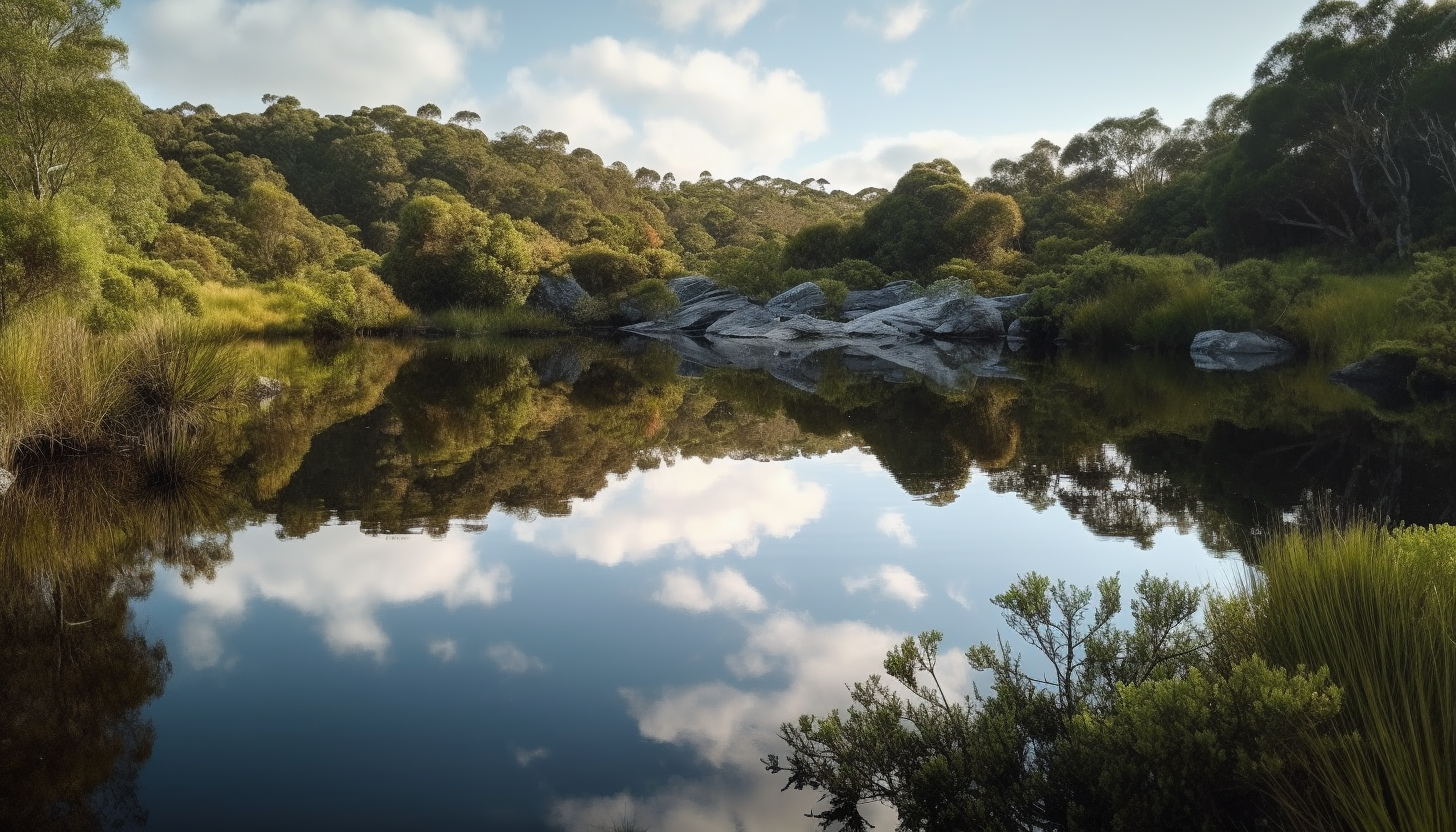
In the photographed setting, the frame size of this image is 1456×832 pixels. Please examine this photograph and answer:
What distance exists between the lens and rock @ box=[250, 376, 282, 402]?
12346 mm

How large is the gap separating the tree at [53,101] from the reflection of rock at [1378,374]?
77.9ft

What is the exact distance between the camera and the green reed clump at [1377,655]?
184cm

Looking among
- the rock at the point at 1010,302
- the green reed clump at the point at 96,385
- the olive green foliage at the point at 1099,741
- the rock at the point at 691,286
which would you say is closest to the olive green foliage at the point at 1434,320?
the olive green foliage at the point at 1099,741

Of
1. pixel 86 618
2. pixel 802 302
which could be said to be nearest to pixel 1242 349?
pixel 802 302

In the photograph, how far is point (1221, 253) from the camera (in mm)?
29484

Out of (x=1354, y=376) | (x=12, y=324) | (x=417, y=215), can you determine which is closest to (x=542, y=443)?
(x=12, y=324)

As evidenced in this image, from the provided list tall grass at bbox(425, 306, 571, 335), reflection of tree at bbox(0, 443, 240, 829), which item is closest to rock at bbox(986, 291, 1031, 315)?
tall grass at bbox(425, 306, 571, 335)

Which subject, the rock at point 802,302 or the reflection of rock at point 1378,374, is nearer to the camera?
the reflection of rock at point 1378,374

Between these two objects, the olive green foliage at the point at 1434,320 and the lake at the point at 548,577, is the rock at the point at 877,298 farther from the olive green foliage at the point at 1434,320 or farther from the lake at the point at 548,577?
the lake at the point at 548,577

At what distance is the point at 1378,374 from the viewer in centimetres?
1387

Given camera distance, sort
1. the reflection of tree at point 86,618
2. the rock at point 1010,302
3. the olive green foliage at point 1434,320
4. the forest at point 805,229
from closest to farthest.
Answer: the reflection of tree at point 86,618 < the olive green foliage at point 1434,320 < the forest at point 805,229 < the rock at point 1010,302

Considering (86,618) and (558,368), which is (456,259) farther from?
(86,618)

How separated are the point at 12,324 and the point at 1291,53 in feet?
102

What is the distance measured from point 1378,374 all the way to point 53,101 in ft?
81.0
